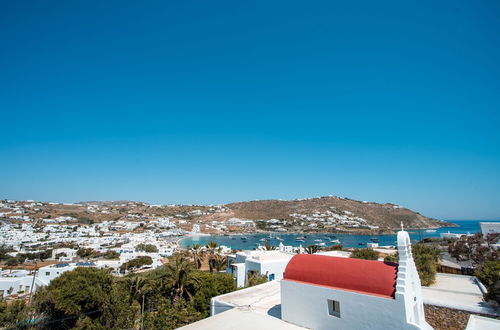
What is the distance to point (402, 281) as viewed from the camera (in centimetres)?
869

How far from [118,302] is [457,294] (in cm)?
2139

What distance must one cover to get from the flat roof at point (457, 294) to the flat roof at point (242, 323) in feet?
28.8

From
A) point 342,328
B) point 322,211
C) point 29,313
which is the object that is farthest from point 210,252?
point 322,211

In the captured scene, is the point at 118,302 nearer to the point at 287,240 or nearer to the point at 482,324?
the point at 482,324

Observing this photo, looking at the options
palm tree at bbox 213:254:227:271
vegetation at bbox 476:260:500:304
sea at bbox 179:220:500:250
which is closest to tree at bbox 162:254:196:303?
palm tree at bbox 213:254:227:271

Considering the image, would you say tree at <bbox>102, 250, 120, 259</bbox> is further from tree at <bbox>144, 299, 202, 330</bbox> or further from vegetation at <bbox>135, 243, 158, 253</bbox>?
tree at <bbox>144, 299, 202, 330</bbox>

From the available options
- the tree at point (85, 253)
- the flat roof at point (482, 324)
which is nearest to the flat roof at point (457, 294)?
the flat roof at point (482, 324)

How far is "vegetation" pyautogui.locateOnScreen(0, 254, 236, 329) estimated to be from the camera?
17734mm

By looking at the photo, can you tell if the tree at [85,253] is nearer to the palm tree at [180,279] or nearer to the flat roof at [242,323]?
the palm tree at [180,279]

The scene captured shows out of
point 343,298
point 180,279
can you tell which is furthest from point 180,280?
point 343,298

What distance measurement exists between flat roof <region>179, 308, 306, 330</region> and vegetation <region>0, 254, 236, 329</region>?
7.01 meters

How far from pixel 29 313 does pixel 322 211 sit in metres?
161

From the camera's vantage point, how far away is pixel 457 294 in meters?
16.8

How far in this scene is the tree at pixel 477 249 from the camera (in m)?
26.3
